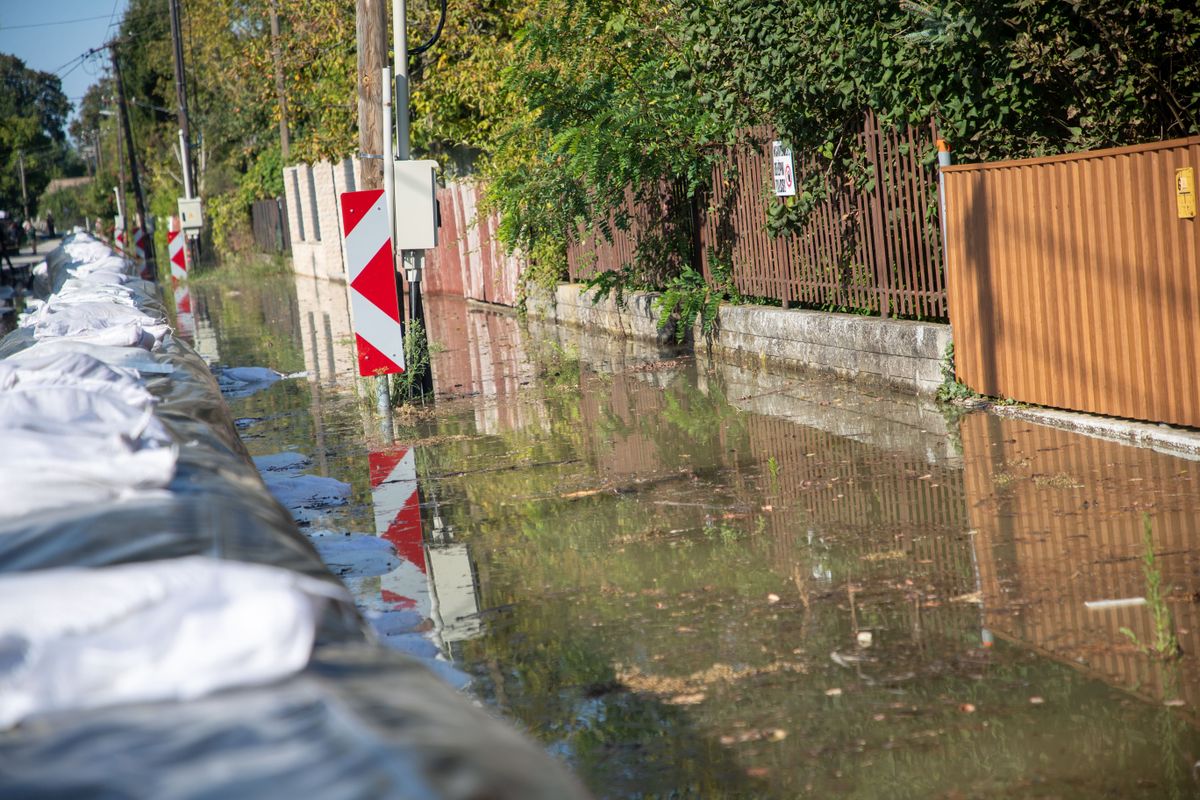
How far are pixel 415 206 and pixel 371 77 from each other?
1.42 metres

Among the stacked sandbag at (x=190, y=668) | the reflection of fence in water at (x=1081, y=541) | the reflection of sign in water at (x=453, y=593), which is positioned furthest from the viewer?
the reflection of sign in water at (x=453, y=593)

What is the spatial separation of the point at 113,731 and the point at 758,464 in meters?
6.25

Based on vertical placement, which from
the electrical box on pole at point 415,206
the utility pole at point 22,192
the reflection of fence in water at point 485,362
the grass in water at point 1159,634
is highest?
the utility pole at point 22,192

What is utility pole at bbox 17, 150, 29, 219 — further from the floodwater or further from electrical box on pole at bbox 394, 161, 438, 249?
the floodwater

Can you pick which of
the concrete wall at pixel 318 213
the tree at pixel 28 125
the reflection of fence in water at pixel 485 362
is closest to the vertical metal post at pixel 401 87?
the reflection of fence in water at pixel 485 362

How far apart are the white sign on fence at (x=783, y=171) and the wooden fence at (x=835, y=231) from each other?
3.4 inches

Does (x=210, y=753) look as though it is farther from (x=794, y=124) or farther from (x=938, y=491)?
(x=794, y=124)

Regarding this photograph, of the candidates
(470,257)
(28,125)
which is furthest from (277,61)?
(28,125)

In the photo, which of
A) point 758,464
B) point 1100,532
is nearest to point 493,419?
point 758,464

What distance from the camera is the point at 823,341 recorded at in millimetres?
11633

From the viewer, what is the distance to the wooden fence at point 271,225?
4532cm

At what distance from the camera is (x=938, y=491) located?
23.0ft

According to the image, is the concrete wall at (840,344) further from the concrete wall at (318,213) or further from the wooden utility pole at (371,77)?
the concrete wall at (318,213)

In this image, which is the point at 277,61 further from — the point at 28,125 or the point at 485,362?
the point at 28,125
